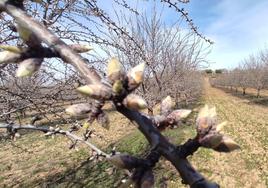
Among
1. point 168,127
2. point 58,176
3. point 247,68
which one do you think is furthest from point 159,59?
point 247,68

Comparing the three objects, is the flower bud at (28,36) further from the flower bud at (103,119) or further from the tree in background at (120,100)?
the flower bud at (103,119)

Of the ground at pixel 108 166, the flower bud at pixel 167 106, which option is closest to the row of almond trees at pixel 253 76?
the ground at pixel 108 166

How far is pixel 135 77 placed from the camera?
0.65 m

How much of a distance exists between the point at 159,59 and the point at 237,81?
41.8 m

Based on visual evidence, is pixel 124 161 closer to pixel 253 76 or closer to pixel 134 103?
pixel 134 103

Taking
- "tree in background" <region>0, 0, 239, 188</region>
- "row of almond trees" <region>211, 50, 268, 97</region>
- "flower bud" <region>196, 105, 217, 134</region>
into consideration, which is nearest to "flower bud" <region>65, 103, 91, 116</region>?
"tree in background" <region>0, 0, 239, 188</region>

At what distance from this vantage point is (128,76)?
0.65m

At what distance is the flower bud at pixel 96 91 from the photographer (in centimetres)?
59

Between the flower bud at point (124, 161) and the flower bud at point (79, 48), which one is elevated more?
the flower bud at point (79, 48)

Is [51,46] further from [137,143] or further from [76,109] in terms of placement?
[137,143]

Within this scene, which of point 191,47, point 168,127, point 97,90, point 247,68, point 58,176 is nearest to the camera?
point 97,90

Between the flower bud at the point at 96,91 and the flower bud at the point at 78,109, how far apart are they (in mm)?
86

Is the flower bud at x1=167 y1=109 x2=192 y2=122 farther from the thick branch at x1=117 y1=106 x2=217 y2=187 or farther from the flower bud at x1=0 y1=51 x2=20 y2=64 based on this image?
the flower bud at x1=0 y1=51 x2=20 y2=64

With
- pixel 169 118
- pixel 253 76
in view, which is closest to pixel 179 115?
pixel 169 118
